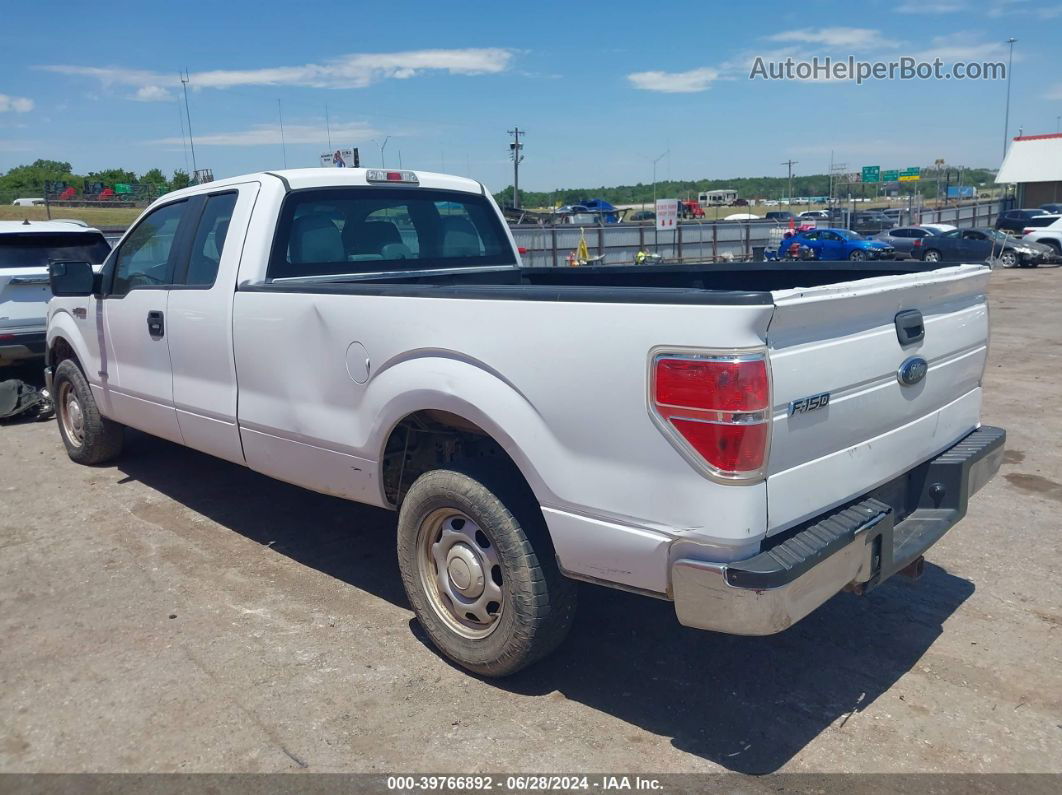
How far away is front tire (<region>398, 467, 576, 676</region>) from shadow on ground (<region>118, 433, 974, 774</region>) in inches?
9.9

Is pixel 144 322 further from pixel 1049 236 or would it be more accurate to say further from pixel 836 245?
pixel 1049 236

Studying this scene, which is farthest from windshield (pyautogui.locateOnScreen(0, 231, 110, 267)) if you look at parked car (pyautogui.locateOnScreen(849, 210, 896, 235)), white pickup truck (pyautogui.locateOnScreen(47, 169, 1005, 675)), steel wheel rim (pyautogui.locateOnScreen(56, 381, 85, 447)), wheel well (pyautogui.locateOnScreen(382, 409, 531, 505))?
parked car (pyautogui.locateOnScreen(849, 210, 896, 235))

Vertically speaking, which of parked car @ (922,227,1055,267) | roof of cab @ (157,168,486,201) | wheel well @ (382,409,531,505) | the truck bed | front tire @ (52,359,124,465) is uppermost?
roof of cab @ (157,168,486,201)

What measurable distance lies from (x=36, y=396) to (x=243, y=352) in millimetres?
5583

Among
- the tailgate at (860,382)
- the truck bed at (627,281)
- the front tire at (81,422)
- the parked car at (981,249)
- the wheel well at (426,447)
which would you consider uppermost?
the truck bed at (627,281)

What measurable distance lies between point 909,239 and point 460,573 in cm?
3079

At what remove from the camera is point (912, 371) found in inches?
132

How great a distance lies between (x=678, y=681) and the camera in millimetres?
3645

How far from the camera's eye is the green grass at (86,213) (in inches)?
1124

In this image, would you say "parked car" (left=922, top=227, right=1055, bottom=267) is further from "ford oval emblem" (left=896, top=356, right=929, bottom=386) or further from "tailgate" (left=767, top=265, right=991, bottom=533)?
"ford oval emblem" (left=896, top=356, right=929, bottom=386)

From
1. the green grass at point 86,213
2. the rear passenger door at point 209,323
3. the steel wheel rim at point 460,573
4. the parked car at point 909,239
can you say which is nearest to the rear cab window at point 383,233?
the rear passenger door at point 209,323

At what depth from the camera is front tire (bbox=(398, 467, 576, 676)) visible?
332 centimetres

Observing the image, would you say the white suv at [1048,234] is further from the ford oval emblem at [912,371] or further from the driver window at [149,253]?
the driver window at [149,253]

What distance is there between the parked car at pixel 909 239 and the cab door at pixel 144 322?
95.4 feet
